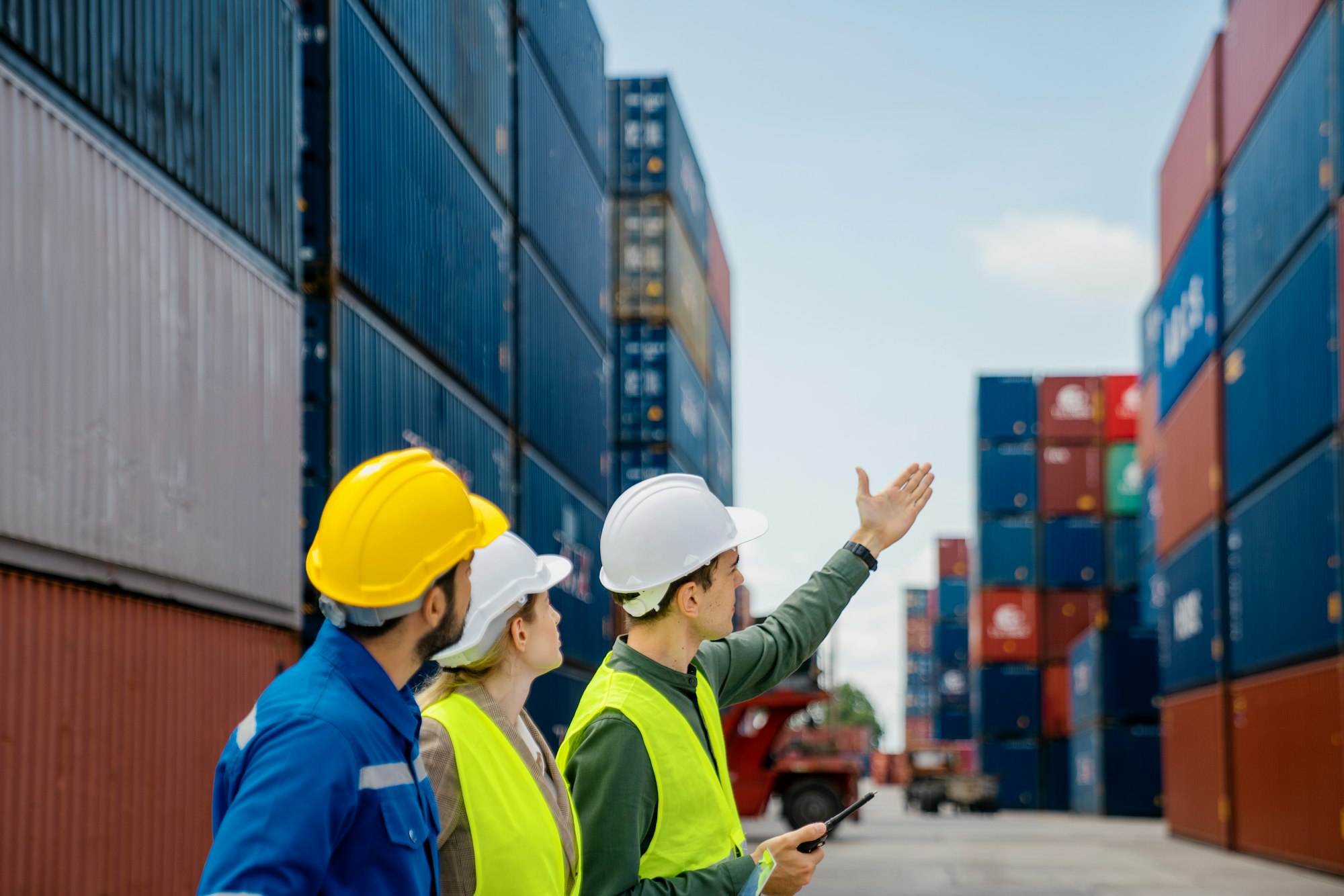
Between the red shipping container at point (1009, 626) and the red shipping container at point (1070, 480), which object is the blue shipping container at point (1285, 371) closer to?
the red shipping container at point (1070, 480)

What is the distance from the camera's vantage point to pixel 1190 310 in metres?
25.1

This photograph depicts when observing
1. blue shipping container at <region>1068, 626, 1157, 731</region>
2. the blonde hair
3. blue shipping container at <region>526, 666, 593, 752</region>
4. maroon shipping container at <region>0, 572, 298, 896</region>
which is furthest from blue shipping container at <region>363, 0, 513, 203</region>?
blue shipping container at <region>1068, 626, 1157, 731</region>

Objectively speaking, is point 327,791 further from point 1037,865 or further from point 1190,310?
point 1190,310

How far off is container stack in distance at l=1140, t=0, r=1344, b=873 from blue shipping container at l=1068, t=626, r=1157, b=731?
10335mm

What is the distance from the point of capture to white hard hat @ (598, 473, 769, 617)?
129 inches

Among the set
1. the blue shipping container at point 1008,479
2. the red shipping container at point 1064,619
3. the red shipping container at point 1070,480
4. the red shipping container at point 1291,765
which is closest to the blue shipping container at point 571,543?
the red shipping container at point 1291,765

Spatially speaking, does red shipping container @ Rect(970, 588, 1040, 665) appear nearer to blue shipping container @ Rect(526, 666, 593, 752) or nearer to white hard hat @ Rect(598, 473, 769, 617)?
blue shipping container @ Rect(526, 666, 593, 752)

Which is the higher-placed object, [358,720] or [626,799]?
[358,720]

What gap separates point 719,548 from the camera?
332 centimetres

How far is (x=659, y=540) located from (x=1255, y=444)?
1855cm

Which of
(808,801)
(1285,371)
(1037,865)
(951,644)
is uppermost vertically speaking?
(1285,371)

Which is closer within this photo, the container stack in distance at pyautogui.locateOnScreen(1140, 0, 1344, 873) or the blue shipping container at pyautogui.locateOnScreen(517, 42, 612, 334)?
the container stack in distance at pyautogui.locateOnScreen(1140, 0, 1344, 873)

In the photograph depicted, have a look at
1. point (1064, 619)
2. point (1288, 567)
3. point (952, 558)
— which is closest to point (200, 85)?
point (1288, 567)

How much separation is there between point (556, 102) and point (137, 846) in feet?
49.1
